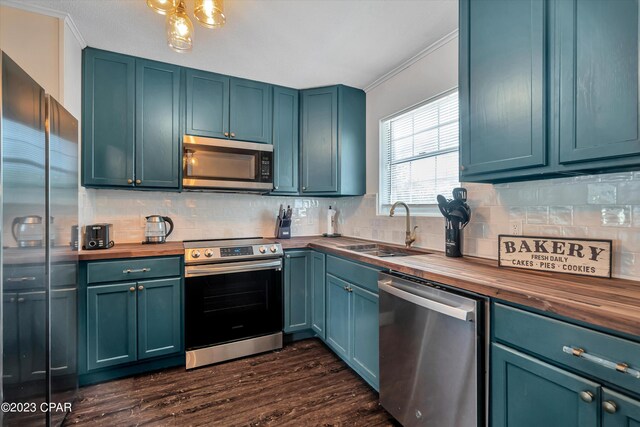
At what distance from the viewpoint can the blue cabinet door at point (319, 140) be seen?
2998mm

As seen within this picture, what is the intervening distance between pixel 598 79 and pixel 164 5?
1.97 metres

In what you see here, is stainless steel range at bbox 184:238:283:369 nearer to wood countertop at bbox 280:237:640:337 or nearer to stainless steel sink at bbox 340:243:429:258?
stainless steel sink at bbox 340:243:429:258

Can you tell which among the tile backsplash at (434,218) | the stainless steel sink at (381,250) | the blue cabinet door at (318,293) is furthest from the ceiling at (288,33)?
the blue cabinet door at (318,293)

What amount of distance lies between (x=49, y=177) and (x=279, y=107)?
204cm

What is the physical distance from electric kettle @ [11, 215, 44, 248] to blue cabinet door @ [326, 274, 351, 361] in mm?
1786

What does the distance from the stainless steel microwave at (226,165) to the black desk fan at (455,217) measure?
1670 millimetres

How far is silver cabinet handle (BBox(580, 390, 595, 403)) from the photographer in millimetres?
893

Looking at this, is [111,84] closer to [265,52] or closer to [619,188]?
[265,52]

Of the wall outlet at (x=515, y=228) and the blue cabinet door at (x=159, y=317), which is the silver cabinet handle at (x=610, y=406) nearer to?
the wall outlet at (x=515, y=228)

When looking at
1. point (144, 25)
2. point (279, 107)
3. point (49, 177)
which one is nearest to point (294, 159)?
point (279, 107)

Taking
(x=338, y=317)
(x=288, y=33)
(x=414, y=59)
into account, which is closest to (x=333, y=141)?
(x=414, y=59)

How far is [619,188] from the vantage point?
4.18 ft

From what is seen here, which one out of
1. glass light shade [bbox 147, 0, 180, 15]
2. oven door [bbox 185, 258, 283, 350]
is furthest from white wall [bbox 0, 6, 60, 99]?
oven door [bbox 185, 258, 283, 350]

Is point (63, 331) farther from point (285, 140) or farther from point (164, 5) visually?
point (285, 140)
